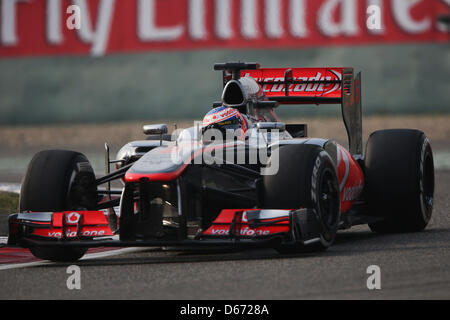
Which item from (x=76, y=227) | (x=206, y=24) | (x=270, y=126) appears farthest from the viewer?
(x=206, y=24)

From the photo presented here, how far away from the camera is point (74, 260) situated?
28.6 ft

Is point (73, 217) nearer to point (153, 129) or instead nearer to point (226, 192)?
point (226, 192)

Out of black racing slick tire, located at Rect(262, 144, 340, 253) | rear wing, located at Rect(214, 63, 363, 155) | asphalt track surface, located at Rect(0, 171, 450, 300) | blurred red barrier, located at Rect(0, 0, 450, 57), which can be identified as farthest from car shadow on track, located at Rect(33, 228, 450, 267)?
blurred red barrier, located at Rect(0, 0, 450, 57)

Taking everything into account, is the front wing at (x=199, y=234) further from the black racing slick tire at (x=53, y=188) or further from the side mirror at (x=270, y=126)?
the side mirror at (x=270, y=126)

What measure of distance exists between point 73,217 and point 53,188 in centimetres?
39

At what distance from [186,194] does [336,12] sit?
1655cm

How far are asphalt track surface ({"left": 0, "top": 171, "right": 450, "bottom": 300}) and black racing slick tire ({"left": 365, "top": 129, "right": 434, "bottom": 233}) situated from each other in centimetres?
61

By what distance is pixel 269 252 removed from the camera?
8758 mm

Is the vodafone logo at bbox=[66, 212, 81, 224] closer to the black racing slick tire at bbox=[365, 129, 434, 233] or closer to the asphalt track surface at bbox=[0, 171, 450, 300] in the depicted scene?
the asphalt track surface at bbox=[0, 171, 450, 300]

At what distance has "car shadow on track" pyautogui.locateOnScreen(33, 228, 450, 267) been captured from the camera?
27.6 feet

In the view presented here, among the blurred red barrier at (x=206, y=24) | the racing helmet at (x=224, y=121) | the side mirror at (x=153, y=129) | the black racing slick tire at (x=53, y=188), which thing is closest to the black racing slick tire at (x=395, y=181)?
the racing helmet at (x=224, y=121)

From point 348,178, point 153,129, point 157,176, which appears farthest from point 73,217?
point 348,178

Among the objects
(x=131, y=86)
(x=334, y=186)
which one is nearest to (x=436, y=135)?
(x=131, y=86)
